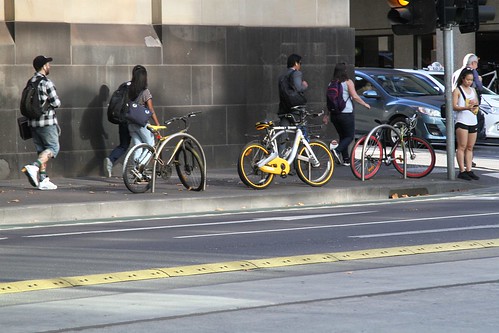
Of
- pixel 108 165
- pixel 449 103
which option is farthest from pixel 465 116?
pixel 108 165

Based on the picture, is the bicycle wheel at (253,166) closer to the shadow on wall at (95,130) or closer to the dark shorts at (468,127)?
the shadow on wall at (95,130)

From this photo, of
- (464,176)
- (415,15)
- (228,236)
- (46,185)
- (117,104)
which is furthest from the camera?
(464,176)

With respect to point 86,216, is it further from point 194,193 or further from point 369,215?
point 369,215

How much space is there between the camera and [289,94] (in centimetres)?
1766

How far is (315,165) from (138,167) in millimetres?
2429

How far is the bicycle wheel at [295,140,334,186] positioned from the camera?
1606cm

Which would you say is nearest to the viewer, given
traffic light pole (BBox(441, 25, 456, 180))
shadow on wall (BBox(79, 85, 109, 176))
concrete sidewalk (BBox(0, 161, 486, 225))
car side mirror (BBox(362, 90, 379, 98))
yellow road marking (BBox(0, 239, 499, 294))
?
yellow road marking (BBox(0, 239, 499, 294))

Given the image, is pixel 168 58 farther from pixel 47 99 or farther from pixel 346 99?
pixel 47 99

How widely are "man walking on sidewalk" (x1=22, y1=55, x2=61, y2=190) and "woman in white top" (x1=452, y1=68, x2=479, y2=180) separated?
5765mm

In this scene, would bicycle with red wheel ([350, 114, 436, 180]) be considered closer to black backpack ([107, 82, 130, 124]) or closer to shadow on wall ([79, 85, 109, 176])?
black backpack ([107, 82, 130, 124])

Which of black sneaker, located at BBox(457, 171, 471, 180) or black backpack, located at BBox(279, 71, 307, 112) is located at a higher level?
black backpack, located at BBox(279, 71, 307, 112)

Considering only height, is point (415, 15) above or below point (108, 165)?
above

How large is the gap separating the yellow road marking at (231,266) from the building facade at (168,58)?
27.2 ft

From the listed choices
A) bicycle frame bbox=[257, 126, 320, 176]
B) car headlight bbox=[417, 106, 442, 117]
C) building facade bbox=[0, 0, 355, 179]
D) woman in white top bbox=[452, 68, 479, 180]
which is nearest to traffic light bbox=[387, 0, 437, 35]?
woman in white top bbox=[452, 68, 479, 180]
